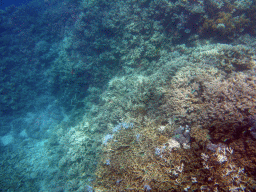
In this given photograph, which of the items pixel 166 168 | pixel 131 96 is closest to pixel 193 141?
pixel 166 168

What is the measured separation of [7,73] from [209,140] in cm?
1575

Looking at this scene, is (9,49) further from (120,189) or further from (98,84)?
(120,189)

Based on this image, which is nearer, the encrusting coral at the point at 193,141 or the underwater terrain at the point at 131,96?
the encrusting coral at the point at 193,141

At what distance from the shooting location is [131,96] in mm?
5078

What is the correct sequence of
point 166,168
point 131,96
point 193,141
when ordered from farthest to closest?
point 131,96
point 193,141
point 166,168

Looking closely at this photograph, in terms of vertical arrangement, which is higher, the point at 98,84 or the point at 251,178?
the point at 251,178

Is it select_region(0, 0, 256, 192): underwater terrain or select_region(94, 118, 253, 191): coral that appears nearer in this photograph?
select_region(94, 118, 253, 191): coral

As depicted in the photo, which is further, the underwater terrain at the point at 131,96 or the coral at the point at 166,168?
the underwater terrain at the point at 131,96

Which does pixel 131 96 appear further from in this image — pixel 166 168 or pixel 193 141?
pixel 166 168

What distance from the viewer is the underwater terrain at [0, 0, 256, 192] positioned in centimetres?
273

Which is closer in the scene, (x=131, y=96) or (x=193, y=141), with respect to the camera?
(x=193, y=141)

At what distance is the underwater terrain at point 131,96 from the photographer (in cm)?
273

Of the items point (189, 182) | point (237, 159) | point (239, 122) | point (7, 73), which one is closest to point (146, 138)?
point (189, 182)

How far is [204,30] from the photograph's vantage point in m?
5.71
